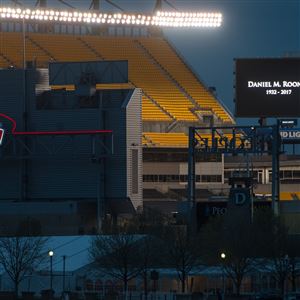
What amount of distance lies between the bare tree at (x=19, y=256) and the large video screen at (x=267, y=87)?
71.8ft

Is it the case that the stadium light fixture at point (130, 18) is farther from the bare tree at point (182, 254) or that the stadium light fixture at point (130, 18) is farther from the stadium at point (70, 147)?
the bare tree at point (182, 254)

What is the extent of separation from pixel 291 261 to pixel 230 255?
264 centimetres

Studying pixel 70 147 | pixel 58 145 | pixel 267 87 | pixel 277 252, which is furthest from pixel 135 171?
pixel 277 252

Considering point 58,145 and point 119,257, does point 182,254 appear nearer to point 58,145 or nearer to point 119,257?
point 119,257

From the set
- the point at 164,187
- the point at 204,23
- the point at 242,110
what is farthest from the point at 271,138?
the point at 204,23

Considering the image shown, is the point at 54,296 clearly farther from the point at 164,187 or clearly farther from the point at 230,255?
the point at 164,187

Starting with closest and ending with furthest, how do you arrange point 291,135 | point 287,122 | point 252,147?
point 252,147 → point 287,122 → point 291,135

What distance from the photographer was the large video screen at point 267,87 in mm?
92938

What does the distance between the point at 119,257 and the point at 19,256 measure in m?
5.03

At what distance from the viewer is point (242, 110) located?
92625 mm

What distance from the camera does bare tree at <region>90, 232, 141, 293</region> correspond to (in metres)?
69.1

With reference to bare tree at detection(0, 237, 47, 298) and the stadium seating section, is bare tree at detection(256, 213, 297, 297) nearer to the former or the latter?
bare tree at detection(0, 237, 47, 298)

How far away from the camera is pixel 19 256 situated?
71.5 m

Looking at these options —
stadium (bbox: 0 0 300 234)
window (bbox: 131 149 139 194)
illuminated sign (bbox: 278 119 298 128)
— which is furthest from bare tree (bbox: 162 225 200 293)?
window (bbox: 131 149 139 194)
